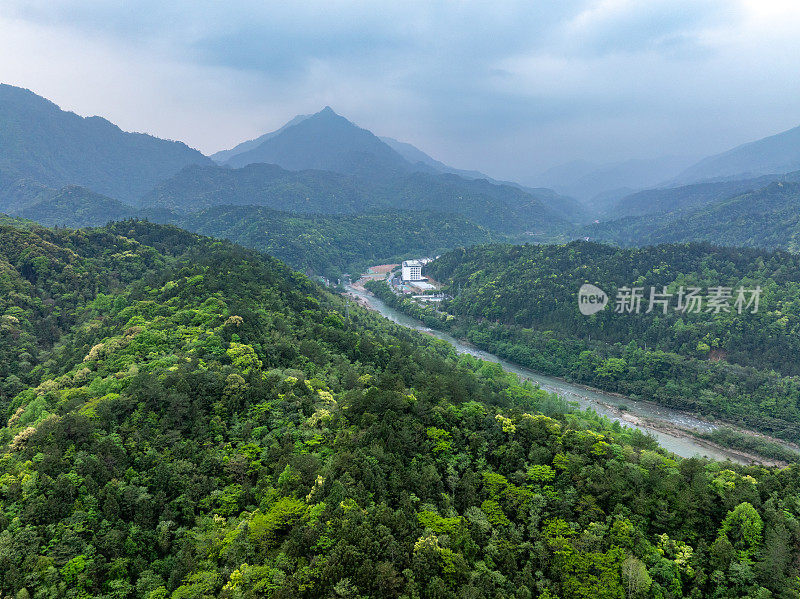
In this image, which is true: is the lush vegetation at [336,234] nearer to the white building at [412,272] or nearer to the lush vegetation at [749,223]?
the white building at [412,272]

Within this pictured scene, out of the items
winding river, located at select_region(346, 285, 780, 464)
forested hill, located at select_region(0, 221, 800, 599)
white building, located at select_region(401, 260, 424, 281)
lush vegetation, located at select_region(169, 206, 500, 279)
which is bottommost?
winding river, located at select_region(346, 285, 780, 464)

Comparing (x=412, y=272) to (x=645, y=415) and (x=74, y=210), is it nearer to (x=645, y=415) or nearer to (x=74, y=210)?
(x=645, y=415)

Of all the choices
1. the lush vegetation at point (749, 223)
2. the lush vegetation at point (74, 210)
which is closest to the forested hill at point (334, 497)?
the lush vegetation at point (749, 223)

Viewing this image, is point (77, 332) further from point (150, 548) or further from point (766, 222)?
point (766, 222)

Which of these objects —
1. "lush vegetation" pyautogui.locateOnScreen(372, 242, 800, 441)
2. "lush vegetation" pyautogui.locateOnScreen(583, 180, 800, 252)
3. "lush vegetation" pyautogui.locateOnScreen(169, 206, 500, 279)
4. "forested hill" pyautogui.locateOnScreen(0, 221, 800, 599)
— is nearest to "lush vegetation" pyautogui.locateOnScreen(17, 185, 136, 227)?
"lush vegetation" pyautogui.locateOnScreen(169, 206, 500, 279)

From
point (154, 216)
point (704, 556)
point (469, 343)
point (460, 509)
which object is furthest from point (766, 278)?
point (154, 216)

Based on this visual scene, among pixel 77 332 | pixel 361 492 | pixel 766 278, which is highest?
pixel 766 278

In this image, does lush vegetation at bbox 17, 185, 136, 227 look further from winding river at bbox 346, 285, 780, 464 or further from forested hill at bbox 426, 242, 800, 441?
winding river at bbox 346, 285, 780, 464
